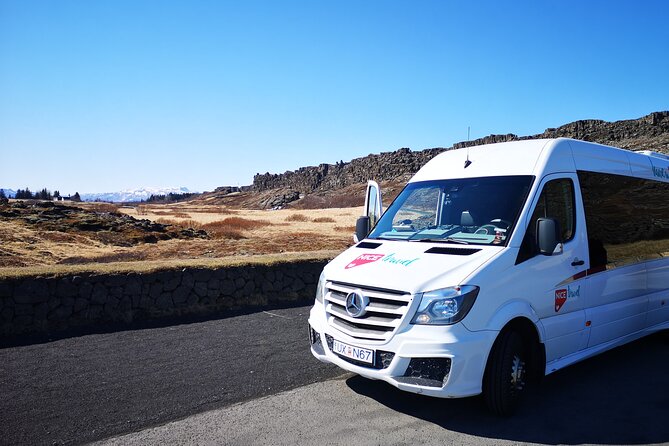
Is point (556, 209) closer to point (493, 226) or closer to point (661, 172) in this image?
point (493, 226)

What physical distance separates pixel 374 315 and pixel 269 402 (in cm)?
153

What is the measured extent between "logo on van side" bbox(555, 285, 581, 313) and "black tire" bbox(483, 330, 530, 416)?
732 mm

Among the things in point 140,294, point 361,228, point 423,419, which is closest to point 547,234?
point 423,419

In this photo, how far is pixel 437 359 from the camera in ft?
14.8

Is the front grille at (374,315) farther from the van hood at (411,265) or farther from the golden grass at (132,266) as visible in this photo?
the golden grass at (132,266)

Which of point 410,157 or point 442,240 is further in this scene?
point 410,157

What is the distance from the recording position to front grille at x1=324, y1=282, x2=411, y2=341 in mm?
4720

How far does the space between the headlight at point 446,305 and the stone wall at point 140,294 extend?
20.4 feet

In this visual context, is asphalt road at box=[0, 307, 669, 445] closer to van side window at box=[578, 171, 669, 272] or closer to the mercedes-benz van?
the mercedes-benz van

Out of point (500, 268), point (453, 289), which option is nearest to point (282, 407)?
point (453, 289)

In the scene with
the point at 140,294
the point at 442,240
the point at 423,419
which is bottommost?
the point at 423,419

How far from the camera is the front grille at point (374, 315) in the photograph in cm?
472

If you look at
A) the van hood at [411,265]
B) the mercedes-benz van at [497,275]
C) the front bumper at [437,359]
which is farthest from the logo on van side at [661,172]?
the front bumper at [437,359]

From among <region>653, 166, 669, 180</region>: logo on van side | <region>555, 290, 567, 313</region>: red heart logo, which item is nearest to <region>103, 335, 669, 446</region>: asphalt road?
<region>555, 290, 567, 313</region>: red heart logo
